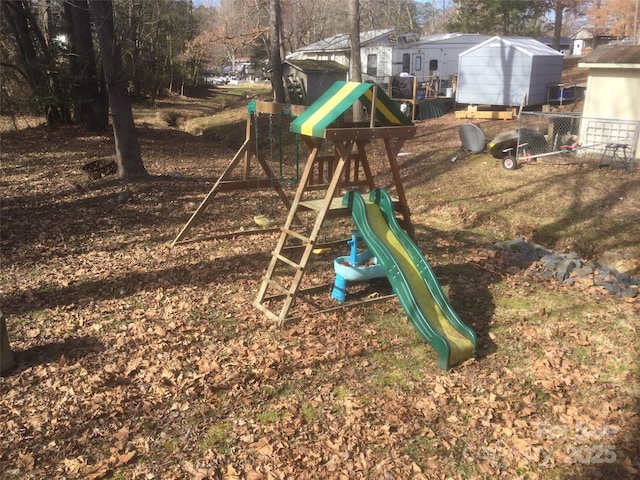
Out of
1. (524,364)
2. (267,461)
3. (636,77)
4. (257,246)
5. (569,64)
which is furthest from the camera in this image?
(569,64)

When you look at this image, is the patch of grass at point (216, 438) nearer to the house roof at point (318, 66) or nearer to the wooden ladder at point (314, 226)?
the wooden ladder at point (314, 226)

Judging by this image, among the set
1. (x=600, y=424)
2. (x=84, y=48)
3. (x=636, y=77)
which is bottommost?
(x=600, y=424)

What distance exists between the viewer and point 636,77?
1369 cm

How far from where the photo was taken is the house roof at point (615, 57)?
13.7 meters

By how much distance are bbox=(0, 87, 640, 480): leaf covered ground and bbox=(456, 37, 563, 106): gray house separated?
14.5 meters

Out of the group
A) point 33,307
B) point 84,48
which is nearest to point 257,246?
point 33,307

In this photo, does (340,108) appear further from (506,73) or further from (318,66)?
(318,66)

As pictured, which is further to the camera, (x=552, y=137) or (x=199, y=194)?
(x=552, y=137)

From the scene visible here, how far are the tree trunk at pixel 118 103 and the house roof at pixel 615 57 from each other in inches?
471

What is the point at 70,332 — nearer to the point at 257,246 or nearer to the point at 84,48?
the point at 257,246

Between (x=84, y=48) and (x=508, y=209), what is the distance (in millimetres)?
15824

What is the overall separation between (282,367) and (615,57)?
1337 cm

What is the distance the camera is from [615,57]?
46.1ft

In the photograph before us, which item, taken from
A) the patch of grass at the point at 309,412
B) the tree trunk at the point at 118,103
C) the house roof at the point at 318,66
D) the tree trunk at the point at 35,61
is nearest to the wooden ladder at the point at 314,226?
the patch of grass at the point at 309,412
